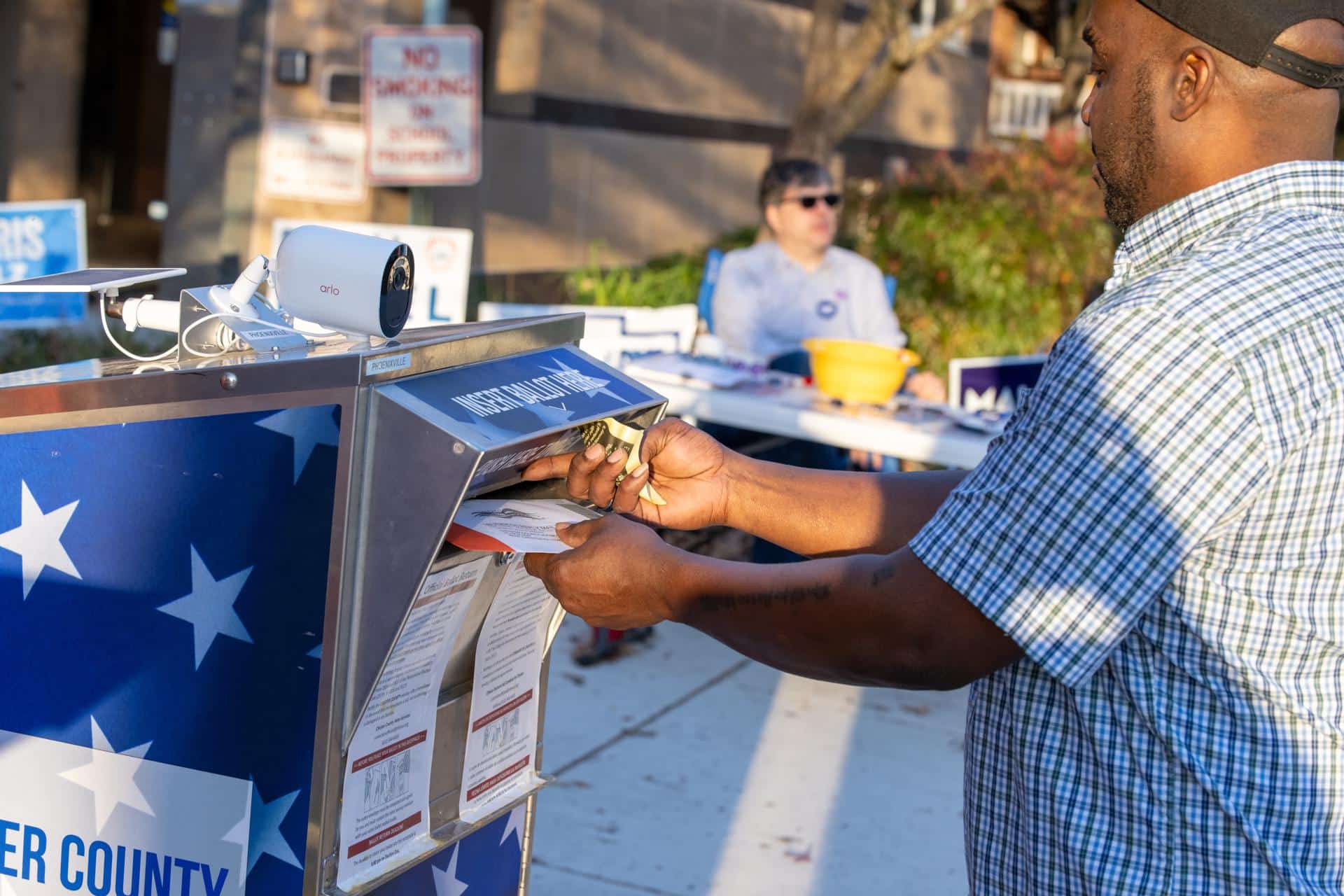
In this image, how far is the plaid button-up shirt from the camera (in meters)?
1.44

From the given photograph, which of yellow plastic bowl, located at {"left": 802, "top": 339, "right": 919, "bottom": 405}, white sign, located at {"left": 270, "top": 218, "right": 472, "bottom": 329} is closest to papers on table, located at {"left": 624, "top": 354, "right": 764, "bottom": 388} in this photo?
yellow plastic bowl, located at {"left": 802, "top": 339, "right": 919, "bottom": 405}

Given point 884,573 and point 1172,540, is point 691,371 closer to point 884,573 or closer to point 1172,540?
point 884,573

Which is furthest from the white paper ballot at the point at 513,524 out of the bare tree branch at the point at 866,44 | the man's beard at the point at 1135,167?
the bare tree branch at the point at 866,44

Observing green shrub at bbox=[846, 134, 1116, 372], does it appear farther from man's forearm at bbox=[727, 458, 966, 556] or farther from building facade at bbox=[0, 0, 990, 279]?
man's forearm at bbox=[727, 458, 966, 556]

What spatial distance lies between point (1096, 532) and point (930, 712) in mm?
3806

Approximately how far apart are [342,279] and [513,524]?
38cm

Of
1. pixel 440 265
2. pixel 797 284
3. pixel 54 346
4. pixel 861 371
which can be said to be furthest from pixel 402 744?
pixel 54 346

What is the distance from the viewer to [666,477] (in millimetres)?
2314

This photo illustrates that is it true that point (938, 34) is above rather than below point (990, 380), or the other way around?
above

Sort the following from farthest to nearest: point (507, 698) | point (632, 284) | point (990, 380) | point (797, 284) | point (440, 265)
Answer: point (632, 284)
point (440, 265)
point (797, 284)
point (990, 380)
point (507, 698)

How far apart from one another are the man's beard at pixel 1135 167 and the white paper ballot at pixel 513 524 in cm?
79

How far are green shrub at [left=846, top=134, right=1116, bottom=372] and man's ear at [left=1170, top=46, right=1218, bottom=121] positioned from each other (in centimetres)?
872

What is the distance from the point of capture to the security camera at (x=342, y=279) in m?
1.81

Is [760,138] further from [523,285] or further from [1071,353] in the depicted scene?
[1071,353]
